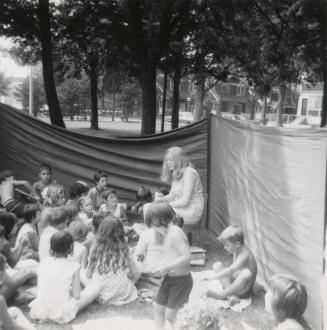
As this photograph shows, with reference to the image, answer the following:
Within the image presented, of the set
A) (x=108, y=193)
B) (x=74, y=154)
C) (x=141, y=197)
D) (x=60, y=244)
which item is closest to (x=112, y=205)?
(x=108, y=193)

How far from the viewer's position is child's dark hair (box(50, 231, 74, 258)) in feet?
12.1

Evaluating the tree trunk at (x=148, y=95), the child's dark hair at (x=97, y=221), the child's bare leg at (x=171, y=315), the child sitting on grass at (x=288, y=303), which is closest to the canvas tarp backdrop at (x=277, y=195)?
the child sitting on grass at (x=288, y=303)

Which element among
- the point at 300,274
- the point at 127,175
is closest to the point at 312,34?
the point at 127,175

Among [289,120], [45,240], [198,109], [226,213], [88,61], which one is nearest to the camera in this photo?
[45,240]

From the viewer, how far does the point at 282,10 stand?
1395cm

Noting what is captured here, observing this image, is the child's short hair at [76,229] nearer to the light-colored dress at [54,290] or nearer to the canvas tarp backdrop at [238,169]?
the light-colored dress at [54,290]

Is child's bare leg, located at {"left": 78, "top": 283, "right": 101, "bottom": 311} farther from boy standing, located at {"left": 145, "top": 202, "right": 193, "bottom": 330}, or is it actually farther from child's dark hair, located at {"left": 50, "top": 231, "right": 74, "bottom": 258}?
boy standing, located at {"left": 145, "top": 202, "right": 193, "bottom": 330}

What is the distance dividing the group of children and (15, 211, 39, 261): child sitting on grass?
0.01 m

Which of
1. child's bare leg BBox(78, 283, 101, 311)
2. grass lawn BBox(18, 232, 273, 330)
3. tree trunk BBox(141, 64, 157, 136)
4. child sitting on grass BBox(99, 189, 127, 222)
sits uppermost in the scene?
tree trunk BBox(141, 64, 157, 136)

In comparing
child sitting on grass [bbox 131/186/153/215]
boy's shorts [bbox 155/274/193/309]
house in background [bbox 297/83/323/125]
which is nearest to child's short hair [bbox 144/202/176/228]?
boy's shorts [bbox 155/274/193/309]

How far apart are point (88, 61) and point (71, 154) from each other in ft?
53.9

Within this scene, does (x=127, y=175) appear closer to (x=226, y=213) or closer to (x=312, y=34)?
(x=226, y=213)

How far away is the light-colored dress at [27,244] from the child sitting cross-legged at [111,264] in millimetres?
928

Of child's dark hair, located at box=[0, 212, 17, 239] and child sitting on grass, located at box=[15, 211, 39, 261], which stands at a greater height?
child's dark hair, located at box=[0, 212, 17, 239]
